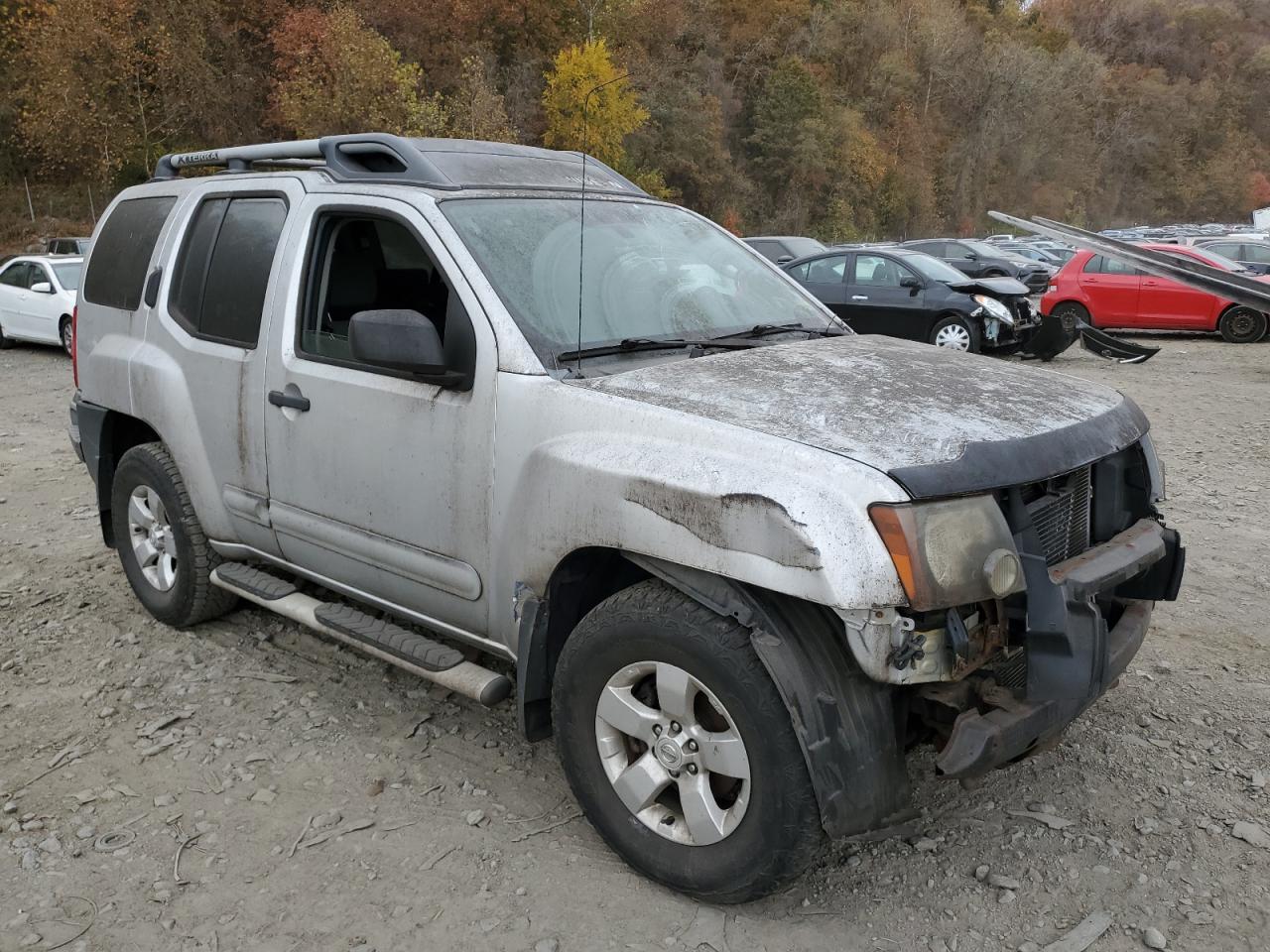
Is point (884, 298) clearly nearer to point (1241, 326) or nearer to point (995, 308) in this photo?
point (995, 308)

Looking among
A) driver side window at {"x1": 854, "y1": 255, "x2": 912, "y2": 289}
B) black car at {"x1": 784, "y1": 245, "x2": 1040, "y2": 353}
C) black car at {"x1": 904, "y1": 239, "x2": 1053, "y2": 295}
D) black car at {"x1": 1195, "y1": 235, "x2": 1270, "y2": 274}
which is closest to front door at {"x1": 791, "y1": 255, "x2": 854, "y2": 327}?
black car at {"x1": 784, "y1": 245, "x2": 1040, "y2": 353}

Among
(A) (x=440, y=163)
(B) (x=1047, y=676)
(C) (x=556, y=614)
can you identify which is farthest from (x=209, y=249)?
(B) (x=1047, y=676)

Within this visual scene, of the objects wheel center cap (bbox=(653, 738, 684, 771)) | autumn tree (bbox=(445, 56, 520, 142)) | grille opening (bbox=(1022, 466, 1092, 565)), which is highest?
autumn tree (bbox=(445, 56, 520, 142))

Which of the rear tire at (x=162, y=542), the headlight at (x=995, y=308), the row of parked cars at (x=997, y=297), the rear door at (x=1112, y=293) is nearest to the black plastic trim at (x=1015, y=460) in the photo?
the rear tire at (x=162, y=542)

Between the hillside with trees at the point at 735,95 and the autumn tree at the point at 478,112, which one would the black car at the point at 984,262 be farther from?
the autumn tree at the point at 478,112

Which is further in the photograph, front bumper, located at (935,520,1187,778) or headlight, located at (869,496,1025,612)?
front bumper, located at (935,520,1187,778)

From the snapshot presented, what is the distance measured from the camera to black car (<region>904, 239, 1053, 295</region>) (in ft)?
71.6

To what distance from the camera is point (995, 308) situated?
43.2 feet

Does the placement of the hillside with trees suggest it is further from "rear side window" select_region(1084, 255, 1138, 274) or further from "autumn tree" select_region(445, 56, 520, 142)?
"rear side window" select_region(1084, 255, 1138, 274)

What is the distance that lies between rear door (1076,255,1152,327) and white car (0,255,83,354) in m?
15.5

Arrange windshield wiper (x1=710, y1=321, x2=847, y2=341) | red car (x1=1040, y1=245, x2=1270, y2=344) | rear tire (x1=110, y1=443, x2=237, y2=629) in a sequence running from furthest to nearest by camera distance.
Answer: red car (x1=1040, y1=245, x2=1270, y2=344), rear tire (x1=110, y1=443, x2=237, y2=629), windshield wiper (x1=710, y1=321, x2=847, y2=341)

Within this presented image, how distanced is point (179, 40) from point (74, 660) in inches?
1418

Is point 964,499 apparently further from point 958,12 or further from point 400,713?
point 958,12

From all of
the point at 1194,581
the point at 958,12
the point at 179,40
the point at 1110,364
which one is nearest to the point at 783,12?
the point at 958,12
